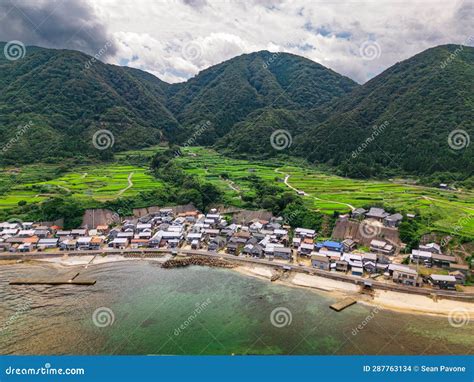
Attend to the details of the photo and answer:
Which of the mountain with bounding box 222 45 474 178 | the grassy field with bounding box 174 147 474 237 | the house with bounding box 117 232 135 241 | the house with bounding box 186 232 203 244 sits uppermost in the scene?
the mountain with bounding box 222 45 474 178

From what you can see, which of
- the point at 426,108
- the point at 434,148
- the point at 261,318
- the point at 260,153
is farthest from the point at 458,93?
the point at 261,318

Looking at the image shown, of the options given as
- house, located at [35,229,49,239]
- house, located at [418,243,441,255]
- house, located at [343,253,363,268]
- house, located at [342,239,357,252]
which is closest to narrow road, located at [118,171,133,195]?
house, located at [35,229,49,239]

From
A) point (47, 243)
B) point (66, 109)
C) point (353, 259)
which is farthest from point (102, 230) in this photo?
point (66, 109)

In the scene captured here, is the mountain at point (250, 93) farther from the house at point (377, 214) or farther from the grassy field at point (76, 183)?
the house at point (377, 214)

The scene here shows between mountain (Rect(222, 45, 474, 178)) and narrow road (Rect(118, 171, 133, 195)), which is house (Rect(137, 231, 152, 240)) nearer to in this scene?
narrow road (Rect(118, 171, 133, 195))

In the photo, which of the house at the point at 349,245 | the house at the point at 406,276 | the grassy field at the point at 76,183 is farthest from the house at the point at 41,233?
the house at the point at 406,276

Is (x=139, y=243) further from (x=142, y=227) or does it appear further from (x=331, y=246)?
(x=331, y=246)
